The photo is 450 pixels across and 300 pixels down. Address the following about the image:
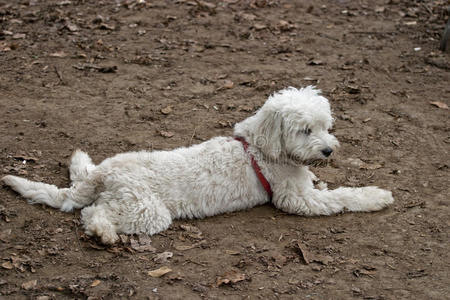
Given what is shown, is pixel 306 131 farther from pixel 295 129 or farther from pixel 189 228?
pixel 189 228

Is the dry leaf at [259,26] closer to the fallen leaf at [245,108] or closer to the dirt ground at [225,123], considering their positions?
A: the dirt ground at [225,123]

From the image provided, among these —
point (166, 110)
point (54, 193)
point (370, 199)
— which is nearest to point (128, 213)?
point (54, 193)

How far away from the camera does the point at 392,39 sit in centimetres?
1005

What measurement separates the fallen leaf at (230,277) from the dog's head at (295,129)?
134 cm

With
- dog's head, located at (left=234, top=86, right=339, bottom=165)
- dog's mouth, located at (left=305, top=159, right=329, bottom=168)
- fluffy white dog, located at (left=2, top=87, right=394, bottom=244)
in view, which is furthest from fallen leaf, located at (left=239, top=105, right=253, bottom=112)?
dog's mouth, located at (left=305, top=159, right=329, bottom=168)

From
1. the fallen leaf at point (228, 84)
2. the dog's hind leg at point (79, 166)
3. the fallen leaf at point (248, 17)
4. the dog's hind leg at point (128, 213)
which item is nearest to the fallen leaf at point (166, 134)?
the dog's hind leg at point (79, 166)

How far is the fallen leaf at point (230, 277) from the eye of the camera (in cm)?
449

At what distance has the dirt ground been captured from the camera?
15.0 ft

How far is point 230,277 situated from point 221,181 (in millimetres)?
1120

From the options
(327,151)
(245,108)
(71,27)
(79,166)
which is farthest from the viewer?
(71,27)

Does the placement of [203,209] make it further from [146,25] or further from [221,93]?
[146,25]

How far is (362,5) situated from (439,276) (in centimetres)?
819

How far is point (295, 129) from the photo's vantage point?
17.1ft

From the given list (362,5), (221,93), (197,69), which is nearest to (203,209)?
(221,93)
